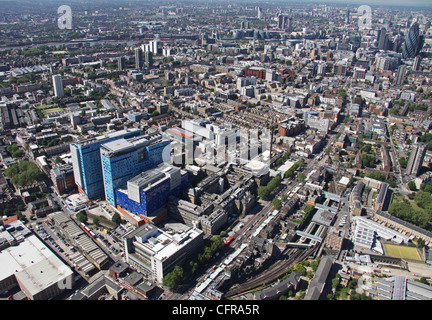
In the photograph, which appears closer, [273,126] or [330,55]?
[273,126]

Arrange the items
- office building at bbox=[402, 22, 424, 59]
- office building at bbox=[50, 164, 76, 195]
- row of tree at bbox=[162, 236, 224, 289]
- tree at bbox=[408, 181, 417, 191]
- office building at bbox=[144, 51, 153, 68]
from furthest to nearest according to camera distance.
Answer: office building at bbox=[402, 22, 424, 59]
office building at bbox=[144, 51, 153, 68]
tree at bbox=[408, 181, 417, 191]
office building at bbox=[50, 164, 76, 195]
row of tree at bbox=[162, 236, 224, 289]

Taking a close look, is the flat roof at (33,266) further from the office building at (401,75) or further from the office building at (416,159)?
the office building at (401,75)

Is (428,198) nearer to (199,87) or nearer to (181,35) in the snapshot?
(199,87)

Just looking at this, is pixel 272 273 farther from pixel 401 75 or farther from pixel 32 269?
pixel 401 75

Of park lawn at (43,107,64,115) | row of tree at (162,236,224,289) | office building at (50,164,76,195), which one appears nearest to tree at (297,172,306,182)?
row of tree at (162,236,224,289)

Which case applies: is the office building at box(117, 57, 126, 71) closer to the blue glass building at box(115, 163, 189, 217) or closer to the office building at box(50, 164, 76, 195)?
the office building at box(50, 164, 76, 195)

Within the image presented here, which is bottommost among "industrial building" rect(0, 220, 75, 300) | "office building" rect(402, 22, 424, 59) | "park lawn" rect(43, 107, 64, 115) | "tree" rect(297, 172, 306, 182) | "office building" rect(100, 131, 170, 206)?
"industrial building" rect(0, 220, 75, 300)

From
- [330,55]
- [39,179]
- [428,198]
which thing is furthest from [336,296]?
[330,55]
